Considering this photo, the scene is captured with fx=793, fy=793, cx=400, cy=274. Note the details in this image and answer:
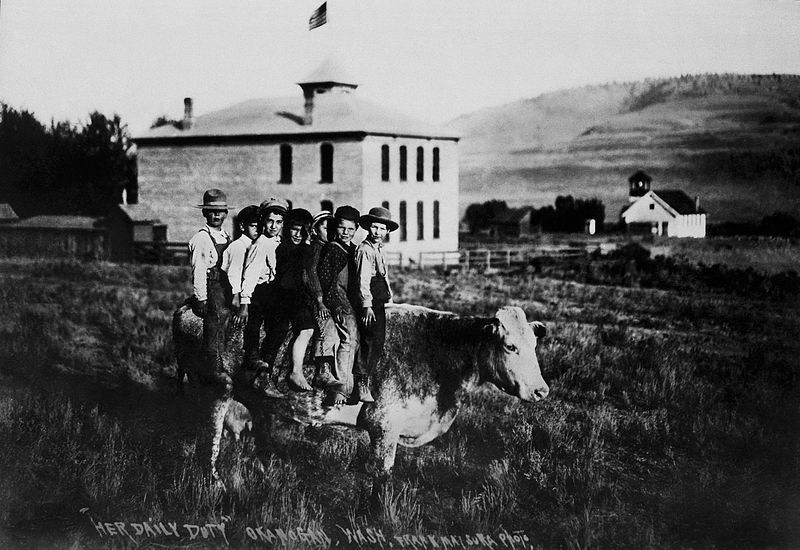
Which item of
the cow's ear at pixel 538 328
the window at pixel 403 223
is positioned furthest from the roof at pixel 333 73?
the cow's ear at pixel 538 328

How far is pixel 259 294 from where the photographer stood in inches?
210

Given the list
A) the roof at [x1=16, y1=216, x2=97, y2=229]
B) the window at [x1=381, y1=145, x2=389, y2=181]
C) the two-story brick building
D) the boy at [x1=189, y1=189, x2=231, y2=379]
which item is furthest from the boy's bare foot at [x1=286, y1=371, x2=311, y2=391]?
the roof at [x1=16, y1=216, x2=97, y2=229]

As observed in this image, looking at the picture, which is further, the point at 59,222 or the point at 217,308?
the point at 59,222

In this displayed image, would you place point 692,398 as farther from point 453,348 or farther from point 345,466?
point 345,466

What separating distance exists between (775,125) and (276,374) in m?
3.95

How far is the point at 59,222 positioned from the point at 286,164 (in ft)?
7.21

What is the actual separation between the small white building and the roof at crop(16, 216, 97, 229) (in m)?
4.85

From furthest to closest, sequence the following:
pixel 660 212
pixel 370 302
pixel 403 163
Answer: pixel 403 163 < pixel 660 212 < pixel 370 302

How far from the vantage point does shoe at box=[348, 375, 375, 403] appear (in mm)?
5059

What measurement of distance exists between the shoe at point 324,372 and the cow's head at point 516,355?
41.6 inches

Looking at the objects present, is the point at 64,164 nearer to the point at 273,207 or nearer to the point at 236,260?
the point at 236,260

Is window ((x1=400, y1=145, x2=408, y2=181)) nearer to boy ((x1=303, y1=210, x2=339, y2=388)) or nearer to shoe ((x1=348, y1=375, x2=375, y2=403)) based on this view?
boy ((x1=303, y1=210, x2=339, y2=388))

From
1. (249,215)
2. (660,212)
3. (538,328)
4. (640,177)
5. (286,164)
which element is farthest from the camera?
(286,164)

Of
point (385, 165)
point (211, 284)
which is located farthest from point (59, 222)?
point (385, 165)
